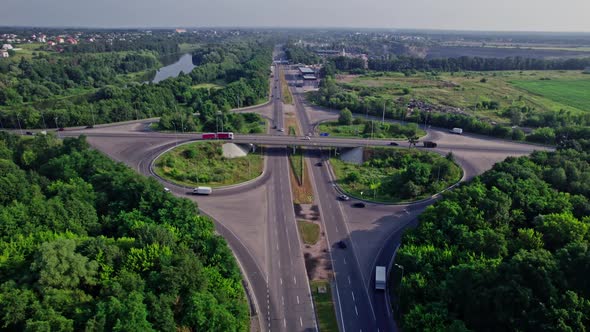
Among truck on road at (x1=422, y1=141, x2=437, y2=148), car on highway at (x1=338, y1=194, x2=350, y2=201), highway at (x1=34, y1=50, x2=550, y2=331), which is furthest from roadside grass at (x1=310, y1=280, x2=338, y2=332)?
truck on road at (x1=422, y1=141, x2=437, y2=148)

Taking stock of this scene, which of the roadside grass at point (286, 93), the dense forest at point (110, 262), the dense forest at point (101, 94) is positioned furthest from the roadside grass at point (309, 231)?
the roadside grass at point (286, 93)

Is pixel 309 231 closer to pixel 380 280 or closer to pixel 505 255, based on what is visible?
pixel 380 280

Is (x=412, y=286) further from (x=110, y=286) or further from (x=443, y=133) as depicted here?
(x=443, y=133)

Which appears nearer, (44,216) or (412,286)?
(412,286)

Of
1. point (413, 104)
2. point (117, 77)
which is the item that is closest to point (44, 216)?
point (413, 104)

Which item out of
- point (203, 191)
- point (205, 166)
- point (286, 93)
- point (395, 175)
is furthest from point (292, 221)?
point (286, 93)

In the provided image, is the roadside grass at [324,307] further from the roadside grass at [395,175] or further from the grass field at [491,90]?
the grass field at [491,90]
